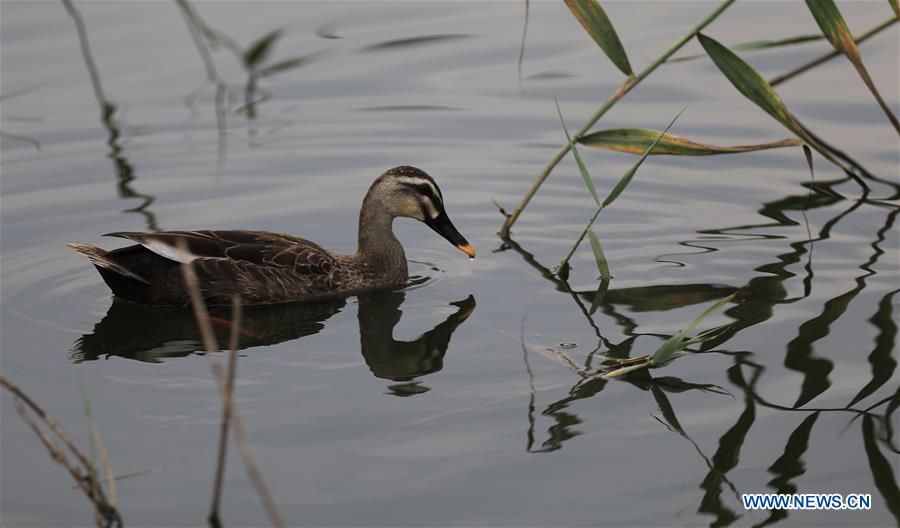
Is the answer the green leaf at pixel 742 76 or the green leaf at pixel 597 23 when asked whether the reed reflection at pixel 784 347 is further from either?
the green leaf at pixel 597 23

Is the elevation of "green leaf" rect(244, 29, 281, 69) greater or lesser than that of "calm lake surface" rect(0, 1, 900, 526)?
greater

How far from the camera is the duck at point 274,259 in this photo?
28.7 ft

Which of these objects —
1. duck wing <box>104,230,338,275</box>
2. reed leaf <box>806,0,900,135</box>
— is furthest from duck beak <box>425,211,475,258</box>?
reed leaf <box>806,0,900,135</box>

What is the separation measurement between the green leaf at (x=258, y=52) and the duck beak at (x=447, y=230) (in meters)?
4.94

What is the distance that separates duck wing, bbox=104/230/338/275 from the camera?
8.73m

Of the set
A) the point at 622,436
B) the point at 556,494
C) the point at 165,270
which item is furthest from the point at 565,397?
the point at 165,270

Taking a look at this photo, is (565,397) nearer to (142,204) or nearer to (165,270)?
(165,270)

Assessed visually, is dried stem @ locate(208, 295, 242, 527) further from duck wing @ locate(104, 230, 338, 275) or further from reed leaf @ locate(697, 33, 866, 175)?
reed leaf @ locate(697, 33, 866, 175)

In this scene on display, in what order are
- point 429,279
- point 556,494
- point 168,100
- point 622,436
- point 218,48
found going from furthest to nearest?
point 218,48 → point 168,100 → point 429,279 → point 622,436 → point 556,494

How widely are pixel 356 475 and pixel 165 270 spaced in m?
3.05

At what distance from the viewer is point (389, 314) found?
886cm

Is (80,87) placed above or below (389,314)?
above

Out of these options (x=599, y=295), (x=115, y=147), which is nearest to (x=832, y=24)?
(x=599, y=295)

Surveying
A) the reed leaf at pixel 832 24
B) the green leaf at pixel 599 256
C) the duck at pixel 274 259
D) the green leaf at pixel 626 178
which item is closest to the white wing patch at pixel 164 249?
Answer: the duck at pixel 274 259
